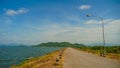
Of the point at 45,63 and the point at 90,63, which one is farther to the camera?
the point at 45,63

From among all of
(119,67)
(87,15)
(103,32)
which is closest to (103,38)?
(103,32)

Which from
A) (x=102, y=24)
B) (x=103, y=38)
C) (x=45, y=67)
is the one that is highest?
(x=102, y=24)

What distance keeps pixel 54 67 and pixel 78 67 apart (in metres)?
2.30

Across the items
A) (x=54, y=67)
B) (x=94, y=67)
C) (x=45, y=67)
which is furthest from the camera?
(x=45, y=67)

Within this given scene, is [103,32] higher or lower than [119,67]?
higher

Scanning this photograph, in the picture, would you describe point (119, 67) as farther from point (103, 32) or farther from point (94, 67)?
point (103, 32)

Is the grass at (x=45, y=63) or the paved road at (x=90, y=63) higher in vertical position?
the paved road at (x=90, y=63)

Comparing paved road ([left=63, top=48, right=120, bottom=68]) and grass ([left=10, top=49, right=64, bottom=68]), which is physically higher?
paved road ([left=63, top=48, right=120, bottom=68])

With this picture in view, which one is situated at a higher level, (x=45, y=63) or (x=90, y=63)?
(x=90, y=63)

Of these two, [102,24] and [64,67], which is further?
[102,24]

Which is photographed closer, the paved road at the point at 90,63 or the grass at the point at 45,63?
the paved road at the point at 90,63

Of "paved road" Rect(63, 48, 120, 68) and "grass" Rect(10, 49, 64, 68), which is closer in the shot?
"paved road" Rect(63, 48, 120, 68)

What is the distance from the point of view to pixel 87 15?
32688 mm

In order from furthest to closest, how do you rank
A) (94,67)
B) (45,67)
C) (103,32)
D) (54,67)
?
(103,32) → (45,67) → (54,67) → (94,67)
